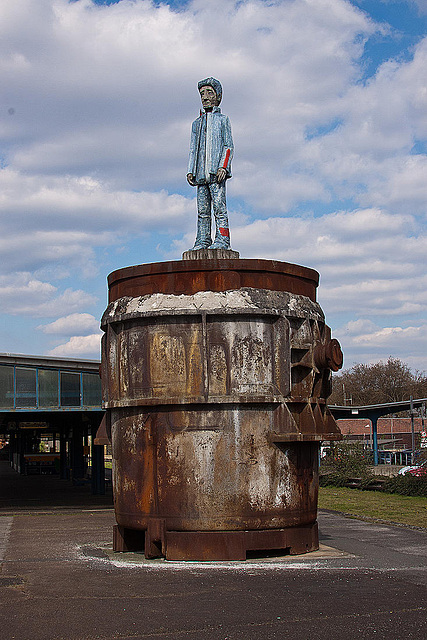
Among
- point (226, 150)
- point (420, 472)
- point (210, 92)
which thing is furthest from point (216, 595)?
point (420, 472)

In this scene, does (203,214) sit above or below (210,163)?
below

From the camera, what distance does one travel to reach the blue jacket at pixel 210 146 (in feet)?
42.3

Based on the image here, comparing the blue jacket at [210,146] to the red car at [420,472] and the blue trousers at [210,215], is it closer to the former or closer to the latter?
the blue trousers at [210,215]

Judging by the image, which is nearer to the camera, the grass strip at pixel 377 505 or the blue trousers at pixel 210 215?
the blue trousers at pixel 210 215

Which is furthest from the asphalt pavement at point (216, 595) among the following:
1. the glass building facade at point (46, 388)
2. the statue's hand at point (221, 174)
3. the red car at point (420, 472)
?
the red car at point (420, 472)

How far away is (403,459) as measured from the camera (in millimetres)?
54750

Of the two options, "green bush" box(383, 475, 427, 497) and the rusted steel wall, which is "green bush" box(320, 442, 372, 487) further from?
the rusted steel wall

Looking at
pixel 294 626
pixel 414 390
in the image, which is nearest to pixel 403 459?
pixel 414 390

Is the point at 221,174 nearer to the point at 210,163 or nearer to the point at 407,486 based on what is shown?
the point at 210,163

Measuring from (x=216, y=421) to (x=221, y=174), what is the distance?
4.43 m

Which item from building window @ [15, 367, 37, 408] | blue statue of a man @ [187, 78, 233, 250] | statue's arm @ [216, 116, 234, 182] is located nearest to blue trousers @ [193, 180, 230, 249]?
blue statue of a man @ [187, 78, 233, 250]

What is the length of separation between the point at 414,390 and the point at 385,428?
1115cm

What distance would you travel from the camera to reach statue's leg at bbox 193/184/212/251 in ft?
42.7

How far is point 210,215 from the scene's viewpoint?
43.4ft
